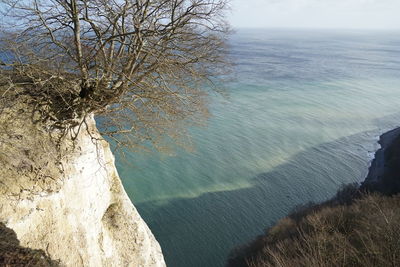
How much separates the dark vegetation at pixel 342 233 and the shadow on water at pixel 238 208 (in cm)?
140

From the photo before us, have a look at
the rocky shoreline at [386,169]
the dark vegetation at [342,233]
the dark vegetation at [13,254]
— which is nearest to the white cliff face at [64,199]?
the dark vegetation at [13,254]

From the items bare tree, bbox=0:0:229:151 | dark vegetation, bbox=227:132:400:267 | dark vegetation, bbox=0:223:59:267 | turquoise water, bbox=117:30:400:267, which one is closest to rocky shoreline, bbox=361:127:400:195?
dark vegetation, bbox=227:132:400:267

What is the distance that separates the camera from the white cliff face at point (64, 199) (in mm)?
6668

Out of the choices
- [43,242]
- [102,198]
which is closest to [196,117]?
[102,198]

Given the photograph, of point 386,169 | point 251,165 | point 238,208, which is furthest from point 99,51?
point 386,169

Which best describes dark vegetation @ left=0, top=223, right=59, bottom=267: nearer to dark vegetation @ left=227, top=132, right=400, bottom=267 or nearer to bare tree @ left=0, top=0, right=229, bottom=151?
bare tree @ left=0, top=0, right=229, bottom=151

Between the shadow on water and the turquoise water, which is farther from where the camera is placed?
the turquoise water

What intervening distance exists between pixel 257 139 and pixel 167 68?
79.8ft

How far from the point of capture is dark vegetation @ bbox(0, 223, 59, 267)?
5.07 metres

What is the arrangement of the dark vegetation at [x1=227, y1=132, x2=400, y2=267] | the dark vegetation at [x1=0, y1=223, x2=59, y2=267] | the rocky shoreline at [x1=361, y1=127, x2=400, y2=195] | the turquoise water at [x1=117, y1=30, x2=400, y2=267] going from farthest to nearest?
the rocky shoreline at [x1=361, y1=127, x2=400, y2=195]
the turquoise water at [x1=117, y1=30, x2=400, y2=267]
the dark vegetation at [x1=227, y1=132, x2=400, y2=267]
the dark vegetation at [x1=0, y1=223, x2=59, y2=267]

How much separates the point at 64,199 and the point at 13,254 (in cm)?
230

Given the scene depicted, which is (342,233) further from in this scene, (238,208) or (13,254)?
(13,254)

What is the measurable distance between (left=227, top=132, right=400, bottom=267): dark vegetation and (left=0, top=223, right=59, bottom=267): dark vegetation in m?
6.23

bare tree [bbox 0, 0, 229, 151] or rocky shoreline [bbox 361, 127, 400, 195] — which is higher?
bare tree [bbox 0, 0, 229, 151]
